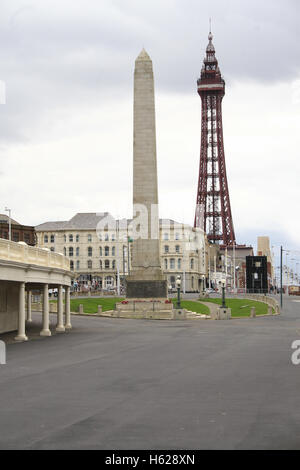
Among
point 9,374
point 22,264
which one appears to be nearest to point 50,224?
point 22,264

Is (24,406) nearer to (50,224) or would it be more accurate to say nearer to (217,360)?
(217,360)

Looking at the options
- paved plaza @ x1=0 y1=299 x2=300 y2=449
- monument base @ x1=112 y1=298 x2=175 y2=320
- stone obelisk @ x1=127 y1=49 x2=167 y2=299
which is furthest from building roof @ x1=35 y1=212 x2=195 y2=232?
paved plaza @ x1=0 y1=299 x2=300 y2=449


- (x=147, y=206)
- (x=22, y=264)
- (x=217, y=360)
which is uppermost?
(x=147, y=206)

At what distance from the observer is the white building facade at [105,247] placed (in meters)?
155

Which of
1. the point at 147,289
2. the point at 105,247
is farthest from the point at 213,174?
the point at 147,289

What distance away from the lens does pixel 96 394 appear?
1579 centimetres

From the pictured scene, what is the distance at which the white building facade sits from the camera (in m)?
155

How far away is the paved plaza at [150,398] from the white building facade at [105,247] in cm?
12665

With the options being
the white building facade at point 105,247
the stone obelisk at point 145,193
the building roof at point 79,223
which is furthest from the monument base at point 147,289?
the building roof at point 79,223

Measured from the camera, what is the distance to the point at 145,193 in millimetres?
58000

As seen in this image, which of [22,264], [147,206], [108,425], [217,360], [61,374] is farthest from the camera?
→ [147,206]

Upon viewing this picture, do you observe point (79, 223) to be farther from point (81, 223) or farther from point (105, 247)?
point (105, 247)

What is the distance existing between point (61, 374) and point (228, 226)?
592ft

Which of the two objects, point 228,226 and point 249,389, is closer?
point 249,389
